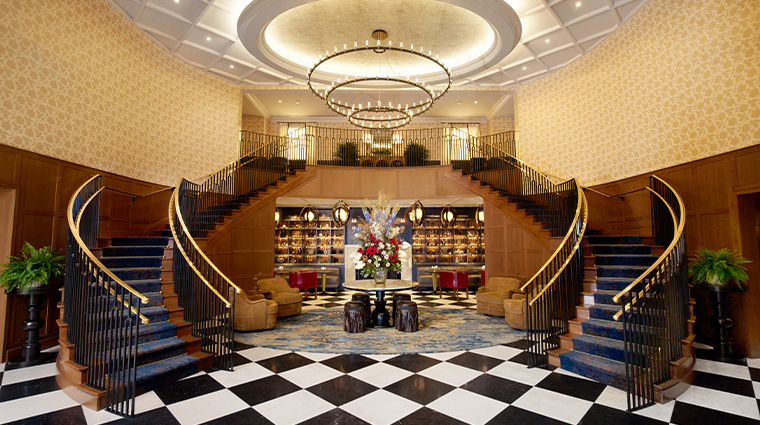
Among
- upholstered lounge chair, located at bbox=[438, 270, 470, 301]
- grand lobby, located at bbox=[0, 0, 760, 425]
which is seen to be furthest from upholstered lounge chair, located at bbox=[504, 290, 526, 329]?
upholstered lounge chair, located at bbox=[438, 270, 470, 301]

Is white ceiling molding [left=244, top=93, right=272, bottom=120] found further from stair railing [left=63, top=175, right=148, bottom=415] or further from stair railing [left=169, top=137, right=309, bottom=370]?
stair railing [left=63, top=175, right=148, bottom=415]

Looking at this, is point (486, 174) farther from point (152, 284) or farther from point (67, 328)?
point (67, 328)

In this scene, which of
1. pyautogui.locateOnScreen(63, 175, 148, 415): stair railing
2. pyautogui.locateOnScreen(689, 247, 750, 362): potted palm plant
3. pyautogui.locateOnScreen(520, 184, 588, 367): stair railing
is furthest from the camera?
pyautogui.locateOnScreen(689, 247, 750, 362): potted palm plant

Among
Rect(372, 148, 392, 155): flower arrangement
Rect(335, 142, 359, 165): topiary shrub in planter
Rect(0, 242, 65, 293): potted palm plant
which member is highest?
Rect(372, 148, 392, 155): flower arrangement

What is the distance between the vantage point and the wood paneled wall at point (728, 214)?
4.73 metres

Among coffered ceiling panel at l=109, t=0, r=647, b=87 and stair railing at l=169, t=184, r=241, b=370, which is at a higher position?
coffered ceiling panel at l=109, t=0, r=647, b=87

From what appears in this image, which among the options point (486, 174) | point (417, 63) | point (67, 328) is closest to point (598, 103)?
point (486, 174)

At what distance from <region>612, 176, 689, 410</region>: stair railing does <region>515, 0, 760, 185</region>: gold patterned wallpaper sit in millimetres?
2668

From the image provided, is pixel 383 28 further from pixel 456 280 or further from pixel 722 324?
pixel 722 324

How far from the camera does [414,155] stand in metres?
10.9

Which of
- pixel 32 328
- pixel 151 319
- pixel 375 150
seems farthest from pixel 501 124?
pixel 32 328

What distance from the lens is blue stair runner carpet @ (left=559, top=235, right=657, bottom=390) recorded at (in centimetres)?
378

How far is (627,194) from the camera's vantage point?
713 centimetres

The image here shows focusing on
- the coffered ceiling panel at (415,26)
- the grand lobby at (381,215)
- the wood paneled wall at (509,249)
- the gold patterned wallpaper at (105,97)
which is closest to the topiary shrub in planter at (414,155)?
the grand lobby at (381,215)
